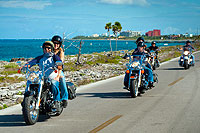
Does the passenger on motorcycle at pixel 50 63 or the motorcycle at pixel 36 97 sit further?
the passenger on motorcycle at pixel 50 63

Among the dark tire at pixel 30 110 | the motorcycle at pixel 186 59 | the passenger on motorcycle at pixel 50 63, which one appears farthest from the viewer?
the motorcycle at pixel 186 59

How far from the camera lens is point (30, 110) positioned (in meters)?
7.61

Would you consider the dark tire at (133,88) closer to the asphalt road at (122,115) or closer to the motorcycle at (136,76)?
the motorcycle at (136,76)

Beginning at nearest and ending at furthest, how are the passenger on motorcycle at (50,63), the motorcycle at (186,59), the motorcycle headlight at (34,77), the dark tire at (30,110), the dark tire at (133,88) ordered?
the dark tire at (30,110) → the motorcycle headlight at (34,77) → the passenger on motorcycle at (50,63) → the dark tire at (133,88) → the motorcycle at (186,59)

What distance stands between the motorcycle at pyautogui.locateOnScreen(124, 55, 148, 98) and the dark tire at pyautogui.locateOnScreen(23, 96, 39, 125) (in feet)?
14.6

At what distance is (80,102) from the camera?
11141 millimetres

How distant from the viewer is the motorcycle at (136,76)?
456 inches

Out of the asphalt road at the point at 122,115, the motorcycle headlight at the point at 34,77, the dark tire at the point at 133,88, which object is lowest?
the asphalt road at the point at 122,115

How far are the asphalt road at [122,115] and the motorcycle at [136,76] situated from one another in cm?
32

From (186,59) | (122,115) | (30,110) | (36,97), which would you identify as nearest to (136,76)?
(122,115)

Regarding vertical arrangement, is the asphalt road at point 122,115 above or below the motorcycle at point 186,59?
below

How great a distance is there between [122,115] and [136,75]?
3.02 meters

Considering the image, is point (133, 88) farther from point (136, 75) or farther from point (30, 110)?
point (30, 110)

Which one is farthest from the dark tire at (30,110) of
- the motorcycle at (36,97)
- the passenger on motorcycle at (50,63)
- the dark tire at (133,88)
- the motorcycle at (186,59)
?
the motorcycle at (186,59)
